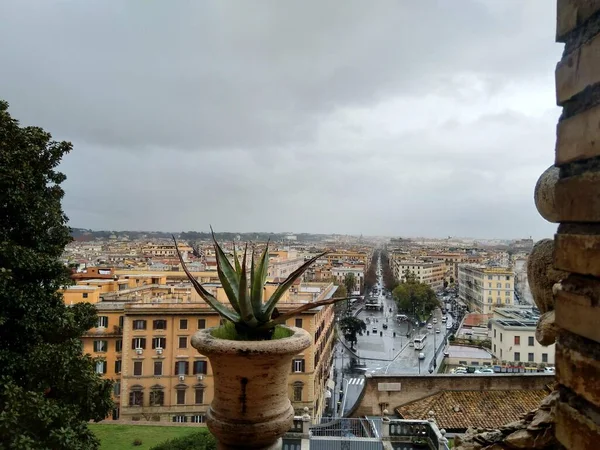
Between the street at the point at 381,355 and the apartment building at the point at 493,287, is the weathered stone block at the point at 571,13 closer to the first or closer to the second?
the street at the point at 381,355

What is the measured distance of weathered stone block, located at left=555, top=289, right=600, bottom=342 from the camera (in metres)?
1.48

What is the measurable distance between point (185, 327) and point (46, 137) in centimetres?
1847

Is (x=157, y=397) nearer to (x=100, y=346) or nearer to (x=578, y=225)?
(x=100, y=346)

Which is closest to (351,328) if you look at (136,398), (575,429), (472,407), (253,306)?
(136,398)

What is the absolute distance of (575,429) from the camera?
5.14 ft

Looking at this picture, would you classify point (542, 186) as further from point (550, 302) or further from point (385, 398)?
point (385, 398)

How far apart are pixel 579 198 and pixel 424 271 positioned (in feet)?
327

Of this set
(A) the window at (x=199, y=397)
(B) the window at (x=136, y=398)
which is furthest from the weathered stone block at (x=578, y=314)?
(B) the window at (x=136, y=398)

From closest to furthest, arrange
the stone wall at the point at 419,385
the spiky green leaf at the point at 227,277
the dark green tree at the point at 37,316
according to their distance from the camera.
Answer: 1. the spiky green leaf at the point at 227,277
2. the dark green tree at the point at 37,316
3. the stone wall at the point at 419,385

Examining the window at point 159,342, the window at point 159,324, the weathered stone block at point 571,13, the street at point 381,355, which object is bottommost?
the street at point 381,355

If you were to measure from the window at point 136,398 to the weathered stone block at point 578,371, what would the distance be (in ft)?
87.3

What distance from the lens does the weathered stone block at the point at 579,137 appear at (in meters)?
1.51

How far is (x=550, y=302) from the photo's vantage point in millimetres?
2303

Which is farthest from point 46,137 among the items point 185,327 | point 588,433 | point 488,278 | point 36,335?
point 488,278
